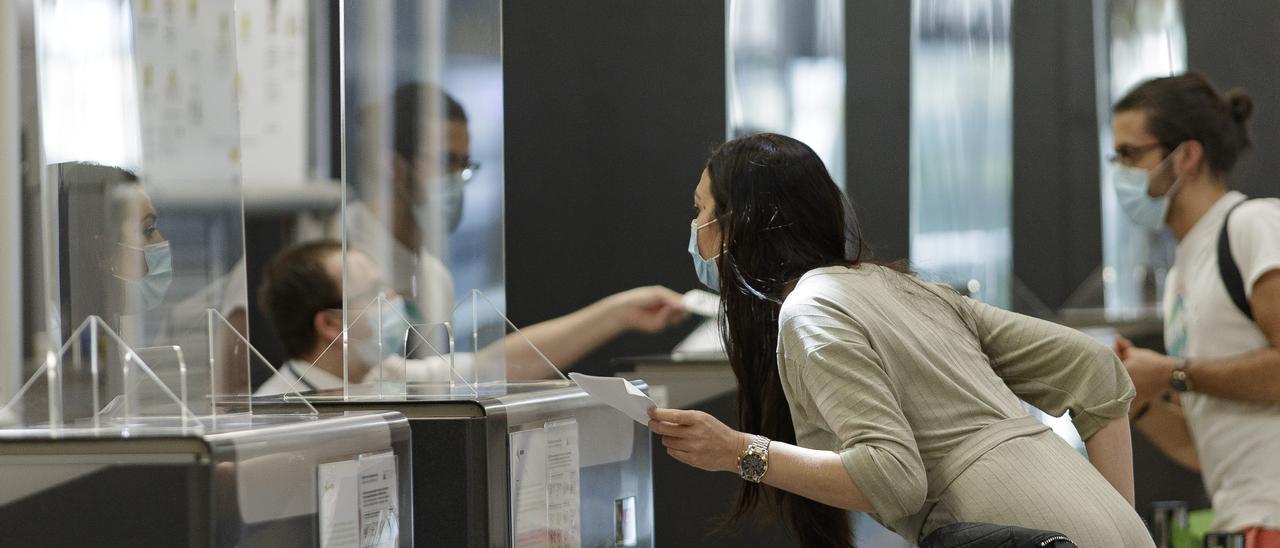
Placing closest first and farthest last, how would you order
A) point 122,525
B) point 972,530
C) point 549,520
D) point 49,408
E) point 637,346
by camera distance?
point 122,525 → point 49,408 → point 972,530 → point 549,520 → point 637,346

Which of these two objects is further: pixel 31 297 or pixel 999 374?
pixel 999 374

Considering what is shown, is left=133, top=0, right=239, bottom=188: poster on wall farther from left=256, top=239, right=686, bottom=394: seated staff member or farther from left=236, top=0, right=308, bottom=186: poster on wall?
left=236, top=0, right=308, bottom=186: poster on wall

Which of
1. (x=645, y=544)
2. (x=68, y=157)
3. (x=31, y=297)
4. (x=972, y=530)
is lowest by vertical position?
(x=645, y=544)

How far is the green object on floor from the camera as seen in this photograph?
10.1 feet

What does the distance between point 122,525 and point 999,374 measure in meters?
1.17

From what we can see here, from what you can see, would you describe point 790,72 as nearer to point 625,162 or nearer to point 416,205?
point 625,162

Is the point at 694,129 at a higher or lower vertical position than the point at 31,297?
higher

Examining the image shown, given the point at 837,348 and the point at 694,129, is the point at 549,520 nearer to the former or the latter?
the point at 837,348

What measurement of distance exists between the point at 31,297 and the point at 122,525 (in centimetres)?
33

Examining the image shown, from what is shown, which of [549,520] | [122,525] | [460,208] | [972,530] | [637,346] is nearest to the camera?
[122,525]

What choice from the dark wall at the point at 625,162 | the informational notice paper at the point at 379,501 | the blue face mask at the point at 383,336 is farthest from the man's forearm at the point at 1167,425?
the informational notice paper at the point at 379,501

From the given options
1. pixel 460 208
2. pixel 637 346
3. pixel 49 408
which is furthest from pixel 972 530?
pixel 637 346

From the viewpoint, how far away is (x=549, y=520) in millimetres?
1857

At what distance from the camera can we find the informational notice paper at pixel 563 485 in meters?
1.87
